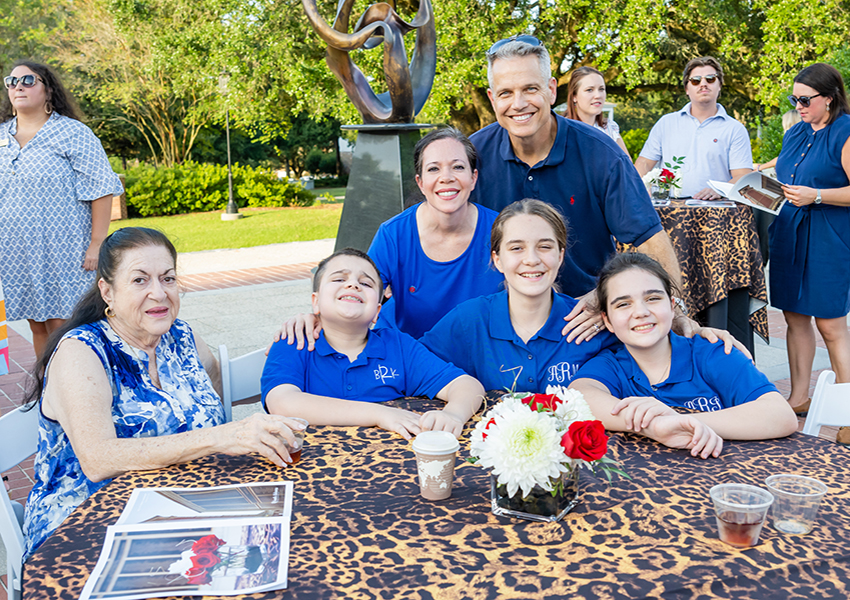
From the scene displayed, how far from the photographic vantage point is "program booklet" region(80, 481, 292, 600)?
52.5 inches

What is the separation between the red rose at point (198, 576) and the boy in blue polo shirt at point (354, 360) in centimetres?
91

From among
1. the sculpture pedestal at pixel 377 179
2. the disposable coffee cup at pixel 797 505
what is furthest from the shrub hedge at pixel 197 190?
the disposable coffee cup at pixel 797 505

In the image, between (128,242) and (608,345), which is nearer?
(128,242)

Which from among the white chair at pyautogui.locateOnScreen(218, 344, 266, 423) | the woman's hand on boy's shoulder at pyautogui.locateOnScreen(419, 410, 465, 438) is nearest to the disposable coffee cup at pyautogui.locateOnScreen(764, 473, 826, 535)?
the woman's hand on boy's shoulder at pyautogui.locateOnScreen(419, 410, 465, 438)

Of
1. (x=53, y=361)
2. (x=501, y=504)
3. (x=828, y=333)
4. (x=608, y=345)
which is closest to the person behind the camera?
(x=501, y=504)

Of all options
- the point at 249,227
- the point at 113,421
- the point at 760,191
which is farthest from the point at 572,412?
the point at 249,227

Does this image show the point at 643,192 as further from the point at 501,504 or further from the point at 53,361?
the point at 53,361

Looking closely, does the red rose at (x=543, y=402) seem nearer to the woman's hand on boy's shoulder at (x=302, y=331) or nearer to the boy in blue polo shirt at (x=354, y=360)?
the boy in blue polo shirt at (x=354, y=360)

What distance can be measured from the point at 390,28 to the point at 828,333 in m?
3.99

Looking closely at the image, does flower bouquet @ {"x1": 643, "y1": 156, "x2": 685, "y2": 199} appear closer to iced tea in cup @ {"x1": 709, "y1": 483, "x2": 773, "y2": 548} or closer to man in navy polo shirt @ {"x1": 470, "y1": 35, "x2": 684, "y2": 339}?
man in navy polo shirt @ {"x1": 470, "y1": 35, "x2": 684, "y2": 339}

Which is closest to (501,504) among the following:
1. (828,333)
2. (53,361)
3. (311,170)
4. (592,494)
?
(592,494)

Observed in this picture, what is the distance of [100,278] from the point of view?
2305 mm

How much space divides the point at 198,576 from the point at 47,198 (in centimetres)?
407

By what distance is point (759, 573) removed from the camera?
4.45 ft
